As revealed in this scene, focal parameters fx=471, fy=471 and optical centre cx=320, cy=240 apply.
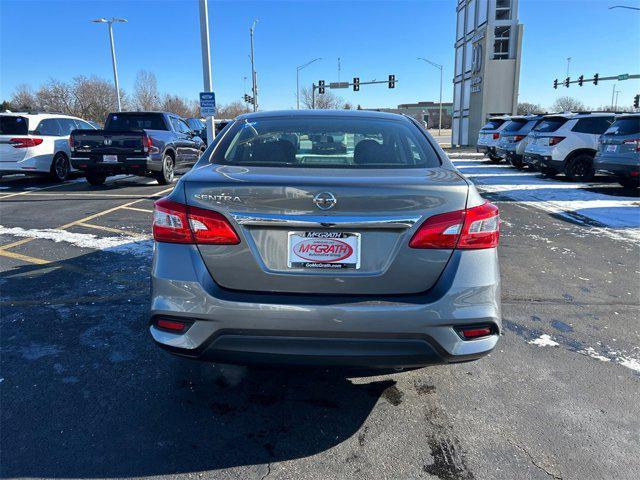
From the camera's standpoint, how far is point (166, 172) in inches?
475

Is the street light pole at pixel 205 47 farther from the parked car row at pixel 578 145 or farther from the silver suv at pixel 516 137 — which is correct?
the silver suv at pixel 516 137

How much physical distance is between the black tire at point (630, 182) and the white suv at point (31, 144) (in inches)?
543

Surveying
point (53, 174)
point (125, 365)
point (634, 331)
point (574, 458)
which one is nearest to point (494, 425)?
point (574, 458)

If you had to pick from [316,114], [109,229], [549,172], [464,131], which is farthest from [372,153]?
[464,131]

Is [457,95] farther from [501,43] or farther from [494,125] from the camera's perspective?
[494,125]

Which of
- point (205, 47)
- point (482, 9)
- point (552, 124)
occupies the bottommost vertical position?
point (552, 124)

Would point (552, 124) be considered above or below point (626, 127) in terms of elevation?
above

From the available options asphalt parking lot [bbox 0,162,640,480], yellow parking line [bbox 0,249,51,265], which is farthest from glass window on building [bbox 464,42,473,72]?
yellow parking line [bbox 0,249,51,265]

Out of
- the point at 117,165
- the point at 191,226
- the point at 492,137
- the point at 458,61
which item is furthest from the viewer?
the point at 458,61

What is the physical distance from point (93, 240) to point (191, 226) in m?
4.81

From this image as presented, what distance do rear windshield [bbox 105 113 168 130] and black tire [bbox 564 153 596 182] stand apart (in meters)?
11.1

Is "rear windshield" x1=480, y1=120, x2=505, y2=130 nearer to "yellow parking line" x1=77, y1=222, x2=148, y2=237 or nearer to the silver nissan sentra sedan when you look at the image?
"yellow parking line" x1=77, y1=222, x2=148, y2=237

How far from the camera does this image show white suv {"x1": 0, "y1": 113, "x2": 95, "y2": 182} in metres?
11.2

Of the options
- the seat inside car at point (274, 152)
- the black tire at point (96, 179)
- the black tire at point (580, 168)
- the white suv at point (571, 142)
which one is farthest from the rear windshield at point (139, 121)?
the black tire at point (580, 168)
